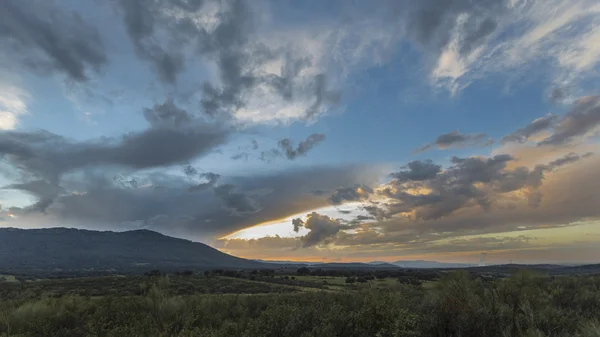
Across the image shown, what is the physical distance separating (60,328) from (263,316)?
975 centimetres

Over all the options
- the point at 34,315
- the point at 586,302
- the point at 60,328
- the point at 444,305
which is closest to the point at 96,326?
the point at 60,328

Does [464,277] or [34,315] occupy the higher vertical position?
[464,277]

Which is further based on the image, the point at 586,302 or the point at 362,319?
the point at 586,302

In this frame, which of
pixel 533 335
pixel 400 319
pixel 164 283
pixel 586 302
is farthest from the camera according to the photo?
pixel 164 283

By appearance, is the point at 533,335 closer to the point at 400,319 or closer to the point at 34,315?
the point at 400,319

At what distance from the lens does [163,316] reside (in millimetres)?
16047

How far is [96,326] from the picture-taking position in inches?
581

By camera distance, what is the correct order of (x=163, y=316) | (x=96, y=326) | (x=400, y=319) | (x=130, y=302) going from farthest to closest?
(x=130, y=302) → (x=163, y=316) → (x=96, y=326) → (x=400, y=319)

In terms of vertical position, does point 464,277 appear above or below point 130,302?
above

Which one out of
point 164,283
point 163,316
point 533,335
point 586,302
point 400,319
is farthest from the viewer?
point 164,283

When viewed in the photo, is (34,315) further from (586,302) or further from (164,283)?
(586,302)

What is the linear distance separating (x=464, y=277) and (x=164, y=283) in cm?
2039

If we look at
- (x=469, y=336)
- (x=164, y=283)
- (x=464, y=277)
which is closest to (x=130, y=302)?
(x=164, y=283)

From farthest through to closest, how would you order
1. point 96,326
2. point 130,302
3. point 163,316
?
point 130,302, point 163,316, point 96,326
